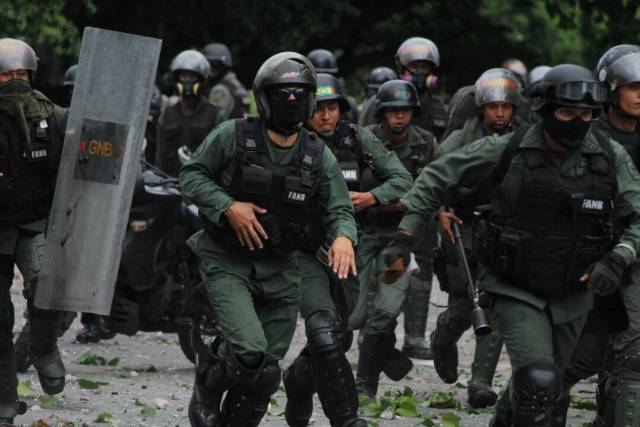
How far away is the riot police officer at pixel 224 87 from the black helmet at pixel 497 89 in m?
3.86

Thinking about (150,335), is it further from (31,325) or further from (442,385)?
(31,325)

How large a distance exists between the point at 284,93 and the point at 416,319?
16.7 ft

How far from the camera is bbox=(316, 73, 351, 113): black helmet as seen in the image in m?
9.62

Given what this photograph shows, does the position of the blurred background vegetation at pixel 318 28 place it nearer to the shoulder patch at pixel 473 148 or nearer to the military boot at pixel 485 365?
the military boot at pixel 485 365

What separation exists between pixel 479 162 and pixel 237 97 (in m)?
8.15

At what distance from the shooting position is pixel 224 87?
1547 centimetres

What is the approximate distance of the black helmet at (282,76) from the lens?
799cm

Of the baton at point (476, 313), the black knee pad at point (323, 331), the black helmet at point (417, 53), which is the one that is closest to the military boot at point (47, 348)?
the black knee pad at point (323, 331)

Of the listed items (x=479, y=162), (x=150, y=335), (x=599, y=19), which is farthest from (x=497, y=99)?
(x=599, y=19)

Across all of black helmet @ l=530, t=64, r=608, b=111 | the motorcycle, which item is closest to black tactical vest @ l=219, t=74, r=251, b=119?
the motorcycle

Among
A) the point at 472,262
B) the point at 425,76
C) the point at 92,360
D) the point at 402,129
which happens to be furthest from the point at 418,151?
the point at 92,360

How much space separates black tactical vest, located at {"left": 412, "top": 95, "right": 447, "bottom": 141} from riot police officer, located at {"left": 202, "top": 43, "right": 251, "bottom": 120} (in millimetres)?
1881

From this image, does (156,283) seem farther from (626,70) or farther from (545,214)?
(545,214)

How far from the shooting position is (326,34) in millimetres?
26188
